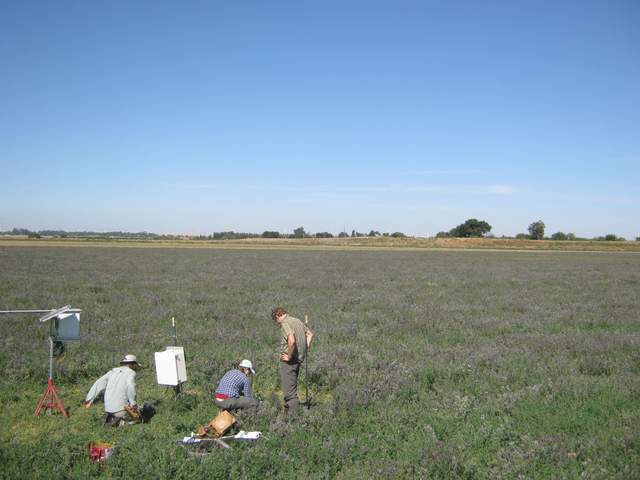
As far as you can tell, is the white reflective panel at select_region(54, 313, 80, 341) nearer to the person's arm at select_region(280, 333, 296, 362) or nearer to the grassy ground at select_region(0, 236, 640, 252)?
the person's arm at select_region(280, 333, 296, 362)

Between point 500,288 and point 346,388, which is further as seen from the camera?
point 500,288

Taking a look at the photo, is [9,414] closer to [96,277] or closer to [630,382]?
[630,382]

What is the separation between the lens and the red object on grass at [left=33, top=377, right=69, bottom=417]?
29.2ft

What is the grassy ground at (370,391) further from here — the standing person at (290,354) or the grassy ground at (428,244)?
the grassy ground at (428,244)

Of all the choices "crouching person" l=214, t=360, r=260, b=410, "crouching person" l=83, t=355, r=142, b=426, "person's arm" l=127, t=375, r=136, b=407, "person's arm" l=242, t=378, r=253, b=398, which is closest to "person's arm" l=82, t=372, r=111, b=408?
"crouching person" l=83, t=355, r=142, b=426

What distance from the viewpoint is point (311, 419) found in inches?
333

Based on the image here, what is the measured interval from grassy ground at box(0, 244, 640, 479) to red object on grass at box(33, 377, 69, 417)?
19 cm

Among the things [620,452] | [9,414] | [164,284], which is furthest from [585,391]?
[164,284]

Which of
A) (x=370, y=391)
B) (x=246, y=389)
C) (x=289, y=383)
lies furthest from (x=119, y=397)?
(x=370, y=391)

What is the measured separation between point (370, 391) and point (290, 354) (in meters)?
1.86

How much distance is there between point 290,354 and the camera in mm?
8922

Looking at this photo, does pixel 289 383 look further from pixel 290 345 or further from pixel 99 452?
pixel 99 452

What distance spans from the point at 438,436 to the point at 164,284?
2354cm

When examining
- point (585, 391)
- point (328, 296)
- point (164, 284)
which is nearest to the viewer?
point (585, 391)
